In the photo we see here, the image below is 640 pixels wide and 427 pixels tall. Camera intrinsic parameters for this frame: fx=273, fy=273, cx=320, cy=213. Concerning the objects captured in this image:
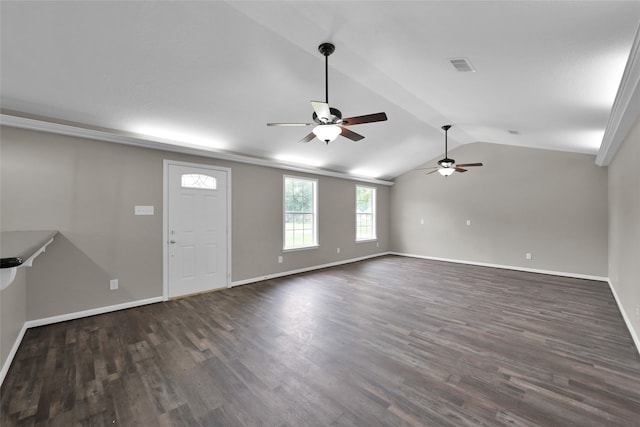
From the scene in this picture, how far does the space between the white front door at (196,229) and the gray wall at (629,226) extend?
17.5 feet

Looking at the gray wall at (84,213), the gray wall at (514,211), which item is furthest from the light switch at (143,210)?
the gray wall at (514,211)

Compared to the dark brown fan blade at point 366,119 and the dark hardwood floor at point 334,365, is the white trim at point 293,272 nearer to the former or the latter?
the dark hardwood floor at point 334,365

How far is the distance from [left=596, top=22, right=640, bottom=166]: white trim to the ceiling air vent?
1.11 m

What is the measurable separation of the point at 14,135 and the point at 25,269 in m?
1.53

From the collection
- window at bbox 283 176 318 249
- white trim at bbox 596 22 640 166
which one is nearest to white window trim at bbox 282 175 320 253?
window at bbox 283 176 318 249

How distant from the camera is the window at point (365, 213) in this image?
7.80 metres

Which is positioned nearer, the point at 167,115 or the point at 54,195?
the point at 54,195

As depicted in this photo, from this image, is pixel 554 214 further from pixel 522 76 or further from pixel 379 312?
pixel 379 312

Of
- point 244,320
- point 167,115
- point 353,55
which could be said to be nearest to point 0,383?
point 244,320

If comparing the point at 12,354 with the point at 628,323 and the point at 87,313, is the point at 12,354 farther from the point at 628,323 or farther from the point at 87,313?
the point at 628,323

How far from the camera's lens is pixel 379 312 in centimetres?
365

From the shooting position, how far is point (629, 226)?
320 cm

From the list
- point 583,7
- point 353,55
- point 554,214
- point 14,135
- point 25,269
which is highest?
point 353,55

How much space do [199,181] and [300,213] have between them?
2323mm
